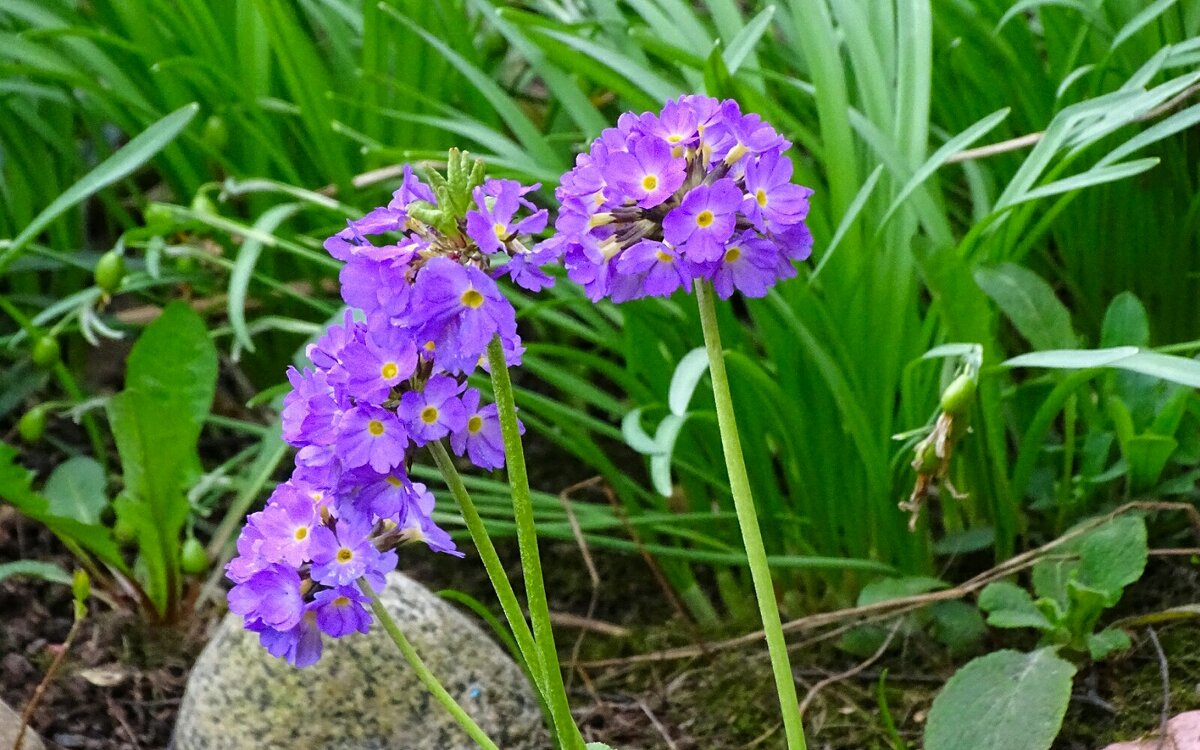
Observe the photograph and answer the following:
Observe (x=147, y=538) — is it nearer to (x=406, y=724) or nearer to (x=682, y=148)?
(x=406, y=724)

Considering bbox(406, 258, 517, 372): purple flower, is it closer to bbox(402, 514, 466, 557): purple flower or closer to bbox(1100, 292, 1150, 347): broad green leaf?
bbox(402, 514, 466, 557): purple flower

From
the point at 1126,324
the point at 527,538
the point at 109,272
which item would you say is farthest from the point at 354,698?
the point at 1126,324

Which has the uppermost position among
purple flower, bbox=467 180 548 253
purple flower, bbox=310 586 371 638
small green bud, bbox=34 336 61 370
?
small green bud, bbox=34 336 61 370

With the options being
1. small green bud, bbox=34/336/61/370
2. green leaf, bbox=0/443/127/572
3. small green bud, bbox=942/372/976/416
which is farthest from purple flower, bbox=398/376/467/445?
small green bud, bbox=34/336/61/370

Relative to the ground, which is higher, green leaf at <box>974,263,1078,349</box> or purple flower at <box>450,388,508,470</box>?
purple flower at <box>450,388,508,470</box>

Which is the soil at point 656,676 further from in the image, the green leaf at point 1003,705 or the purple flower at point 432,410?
the purple flower at point 432,410

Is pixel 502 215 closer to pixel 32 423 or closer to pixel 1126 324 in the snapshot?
pixel 1126 324

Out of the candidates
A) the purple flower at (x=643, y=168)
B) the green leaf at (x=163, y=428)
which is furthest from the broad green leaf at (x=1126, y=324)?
the green leaf at (x=163, y=428)
